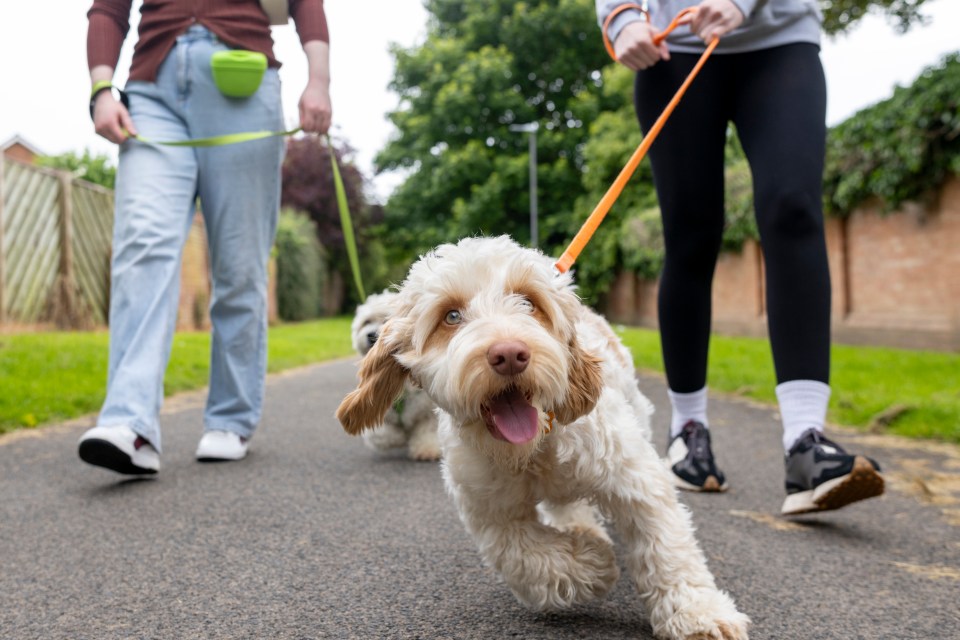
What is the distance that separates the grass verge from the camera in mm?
5461

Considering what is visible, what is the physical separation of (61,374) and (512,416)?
6.06 meters

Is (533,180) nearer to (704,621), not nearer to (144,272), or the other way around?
(144,272)

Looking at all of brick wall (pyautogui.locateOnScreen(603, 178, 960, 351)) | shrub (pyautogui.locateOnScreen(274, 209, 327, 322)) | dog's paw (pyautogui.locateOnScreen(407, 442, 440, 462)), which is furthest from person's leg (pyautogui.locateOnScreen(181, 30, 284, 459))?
shrub (pyautogui.locateOnScreen(274, 209, 327, 322))

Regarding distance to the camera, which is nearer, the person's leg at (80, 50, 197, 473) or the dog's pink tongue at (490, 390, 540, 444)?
the dog's pink tongue at (490, 390, 540, 444)

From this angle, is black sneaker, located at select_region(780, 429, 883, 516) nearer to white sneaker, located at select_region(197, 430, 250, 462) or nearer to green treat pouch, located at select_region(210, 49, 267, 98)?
white sneaker, located at select_region(197, 430, 250, 462)

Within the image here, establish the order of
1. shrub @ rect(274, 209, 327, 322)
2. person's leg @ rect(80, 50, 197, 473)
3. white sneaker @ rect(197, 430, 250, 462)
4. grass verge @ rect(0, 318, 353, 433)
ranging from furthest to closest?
1. shrub @ rect(274, 209, 327, 322)
2. grass verge @ rect(0, 318, 353, 433)
3. white sneaker @ rect(197, 430, 250, 462)
4. person's leg @ rect(80, 50, 197, 473)

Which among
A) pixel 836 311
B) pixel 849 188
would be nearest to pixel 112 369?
pixel 849 188

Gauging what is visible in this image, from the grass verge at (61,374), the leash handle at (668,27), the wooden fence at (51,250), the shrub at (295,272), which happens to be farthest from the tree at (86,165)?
the leash handle at (668,27)

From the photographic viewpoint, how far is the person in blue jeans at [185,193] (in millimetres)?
3469

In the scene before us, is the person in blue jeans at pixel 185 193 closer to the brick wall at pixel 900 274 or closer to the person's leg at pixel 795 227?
the person's leg at pixel 795 227

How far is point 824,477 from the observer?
2.63 m

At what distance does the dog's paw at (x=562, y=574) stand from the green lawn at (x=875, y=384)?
354cm

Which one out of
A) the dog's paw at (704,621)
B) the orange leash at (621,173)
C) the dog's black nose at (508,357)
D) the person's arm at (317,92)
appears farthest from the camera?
the person's arm at (317,92)

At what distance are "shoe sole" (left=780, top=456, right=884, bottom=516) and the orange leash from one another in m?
1.13
